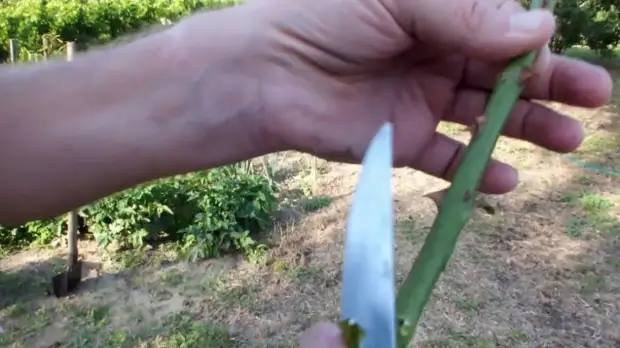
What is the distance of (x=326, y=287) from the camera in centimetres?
306

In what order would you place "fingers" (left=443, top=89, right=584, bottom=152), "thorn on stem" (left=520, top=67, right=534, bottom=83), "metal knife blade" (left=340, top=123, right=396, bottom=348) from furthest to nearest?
"fingers" (left=443, top=89, right=584, bottom=152) → "thorn on stem" (left=520, top=67, right=534, bottom=83) → "metal knife blade" (left=340, top=123, right=396, bottom=348)

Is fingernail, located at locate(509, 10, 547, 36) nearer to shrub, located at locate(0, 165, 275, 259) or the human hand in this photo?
the human hand

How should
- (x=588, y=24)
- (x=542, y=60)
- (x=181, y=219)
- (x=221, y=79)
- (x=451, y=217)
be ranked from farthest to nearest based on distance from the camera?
(x=588, y=24) → (x=181, y=219) → (x=221, y=79) → (x=542, y=60) → (x=451, y=217)

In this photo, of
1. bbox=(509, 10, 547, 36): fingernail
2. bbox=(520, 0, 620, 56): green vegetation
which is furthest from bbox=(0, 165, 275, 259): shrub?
bbox=(520, 0, 620, 56): green vegetation

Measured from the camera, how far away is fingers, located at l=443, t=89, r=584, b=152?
116 centimetres

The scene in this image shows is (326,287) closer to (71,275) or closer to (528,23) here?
(71,275)

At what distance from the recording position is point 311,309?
2.93 meters

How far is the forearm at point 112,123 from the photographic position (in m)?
0.99

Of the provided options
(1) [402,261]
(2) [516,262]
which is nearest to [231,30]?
(1) [402,261]

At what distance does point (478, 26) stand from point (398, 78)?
0.82 ft

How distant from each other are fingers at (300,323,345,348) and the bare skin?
0.59 metres

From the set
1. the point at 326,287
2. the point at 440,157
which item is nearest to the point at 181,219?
the point at 326,287

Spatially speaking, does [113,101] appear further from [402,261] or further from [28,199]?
[402,261]

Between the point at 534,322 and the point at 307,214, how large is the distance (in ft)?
4.51
